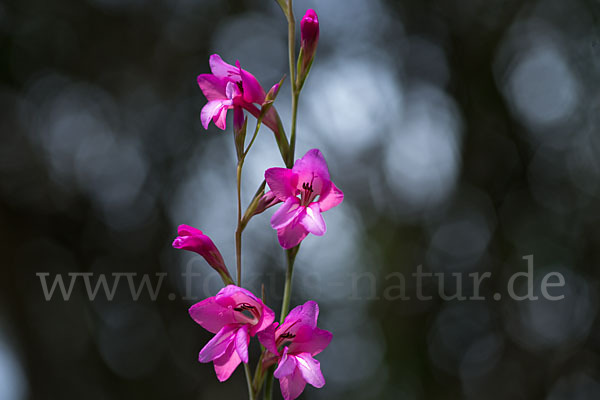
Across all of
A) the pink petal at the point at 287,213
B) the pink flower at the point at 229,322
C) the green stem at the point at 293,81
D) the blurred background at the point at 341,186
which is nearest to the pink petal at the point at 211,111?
the green stem at the point at 293,81

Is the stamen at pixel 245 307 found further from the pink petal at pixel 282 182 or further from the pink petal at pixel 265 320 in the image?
the pink petal at pixel 282 182

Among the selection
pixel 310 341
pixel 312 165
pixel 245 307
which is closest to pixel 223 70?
pixel 312 165

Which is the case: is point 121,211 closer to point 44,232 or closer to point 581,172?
point 44,232

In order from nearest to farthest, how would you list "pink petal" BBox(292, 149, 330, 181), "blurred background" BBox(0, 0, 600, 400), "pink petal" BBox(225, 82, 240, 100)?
"pink petal" BBox(292, 149, 330, 181) < "pink petal" BBox(225, 82, 240, 100) < "blurred background" BBox(0, 0, 600, 400)

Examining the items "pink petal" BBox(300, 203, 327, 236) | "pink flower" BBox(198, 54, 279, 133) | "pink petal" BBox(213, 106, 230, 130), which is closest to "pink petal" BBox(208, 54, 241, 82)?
"pink flower" BBox(198, 54, 279, 133)

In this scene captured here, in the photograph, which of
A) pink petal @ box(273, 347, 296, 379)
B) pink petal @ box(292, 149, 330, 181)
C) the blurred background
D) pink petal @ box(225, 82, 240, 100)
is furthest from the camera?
the blurred background

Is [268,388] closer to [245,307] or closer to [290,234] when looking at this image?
[245,307]

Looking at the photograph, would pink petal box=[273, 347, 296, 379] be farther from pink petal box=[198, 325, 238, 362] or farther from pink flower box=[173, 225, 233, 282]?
pink flower box=[173, 225, 233, 282]
